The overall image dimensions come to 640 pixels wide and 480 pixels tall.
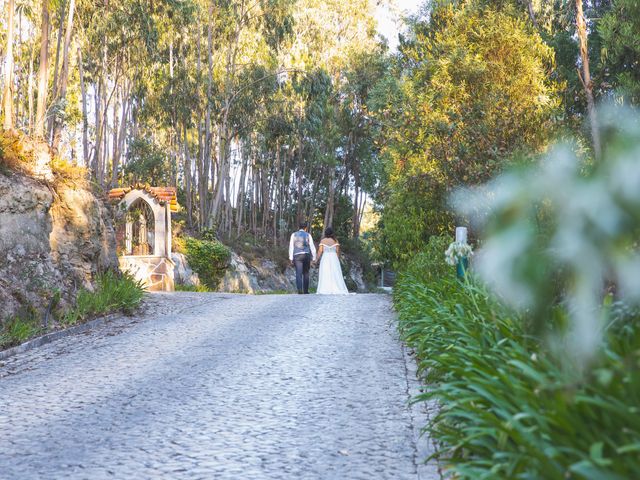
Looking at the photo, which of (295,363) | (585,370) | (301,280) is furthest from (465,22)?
(585,370)

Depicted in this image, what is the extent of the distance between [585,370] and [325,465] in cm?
276

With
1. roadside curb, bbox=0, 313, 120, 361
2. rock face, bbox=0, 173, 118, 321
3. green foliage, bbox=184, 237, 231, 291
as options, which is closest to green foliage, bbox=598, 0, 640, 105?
rock face, bbox=0, 173, 118, 321

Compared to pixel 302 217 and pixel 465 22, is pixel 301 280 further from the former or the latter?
pixel 302 217

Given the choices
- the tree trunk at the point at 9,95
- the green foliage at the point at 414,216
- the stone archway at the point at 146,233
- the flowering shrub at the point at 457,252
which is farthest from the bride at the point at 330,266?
the flowering shrub at the point at 457,252

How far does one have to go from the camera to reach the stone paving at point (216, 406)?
4.19 metres

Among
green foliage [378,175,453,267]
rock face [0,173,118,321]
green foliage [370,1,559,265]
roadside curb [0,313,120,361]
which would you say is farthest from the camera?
green foliage [378,175,453,267]

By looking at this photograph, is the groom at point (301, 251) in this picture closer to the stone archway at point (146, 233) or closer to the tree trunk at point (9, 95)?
the stone archway at point (146, 233)

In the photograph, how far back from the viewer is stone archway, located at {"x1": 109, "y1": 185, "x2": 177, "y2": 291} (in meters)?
21.2

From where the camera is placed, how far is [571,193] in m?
1.46

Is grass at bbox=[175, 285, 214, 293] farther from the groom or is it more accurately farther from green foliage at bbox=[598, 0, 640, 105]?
green foliage at bbox=[598, 0, 640, 105]

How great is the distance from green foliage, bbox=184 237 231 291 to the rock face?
11985 mm

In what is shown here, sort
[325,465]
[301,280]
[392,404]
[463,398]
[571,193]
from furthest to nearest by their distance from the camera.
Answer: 1. [301,280]
2. [392,404]
3. [325,465]
4. [463,398]
5. [571,193]

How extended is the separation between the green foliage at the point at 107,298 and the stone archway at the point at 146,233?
654 centimetres

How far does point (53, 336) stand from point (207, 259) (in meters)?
16.5
